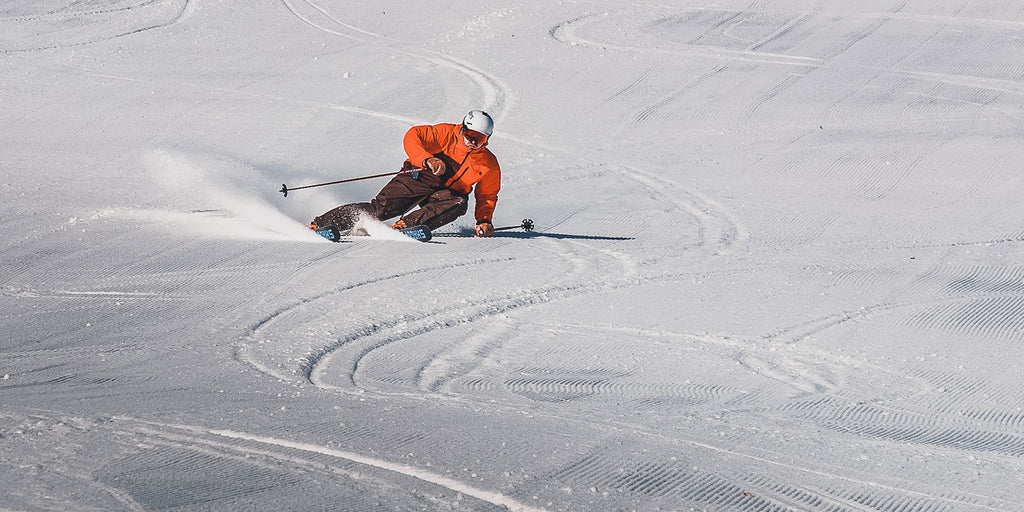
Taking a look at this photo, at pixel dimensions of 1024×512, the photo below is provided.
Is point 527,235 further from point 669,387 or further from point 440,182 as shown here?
point 669,387

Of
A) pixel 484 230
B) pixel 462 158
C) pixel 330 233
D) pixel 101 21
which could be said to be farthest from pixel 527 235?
A: pixel 101 21

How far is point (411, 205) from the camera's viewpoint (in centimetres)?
939

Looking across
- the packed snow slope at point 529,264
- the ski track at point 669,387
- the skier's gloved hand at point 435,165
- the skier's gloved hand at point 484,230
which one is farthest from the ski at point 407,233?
the ski track at point 669,387

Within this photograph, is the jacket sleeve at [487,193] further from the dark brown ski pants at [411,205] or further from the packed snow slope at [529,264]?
the packed snow slope at [529,264]

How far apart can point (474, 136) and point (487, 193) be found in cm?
51

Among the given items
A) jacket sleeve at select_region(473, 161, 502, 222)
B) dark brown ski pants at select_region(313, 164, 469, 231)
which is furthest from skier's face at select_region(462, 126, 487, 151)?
dark brown ski pants at select_region(313, 164, 469, 231)

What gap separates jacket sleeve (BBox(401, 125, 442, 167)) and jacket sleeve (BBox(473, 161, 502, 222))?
0.47 m

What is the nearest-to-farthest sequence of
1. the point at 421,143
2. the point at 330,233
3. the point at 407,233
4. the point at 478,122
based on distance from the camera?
1. the point at 330,233
2. the point at 407,233
3. the point at 478,122
4. the point at 421,143

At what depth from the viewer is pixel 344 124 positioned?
12.6 metres

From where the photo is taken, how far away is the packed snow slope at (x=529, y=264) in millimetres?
4277

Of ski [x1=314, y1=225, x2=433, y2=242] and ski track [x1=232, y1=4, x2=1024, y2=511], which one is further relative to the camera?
ski [x1=314, y1=225, x2=433, y2=242]

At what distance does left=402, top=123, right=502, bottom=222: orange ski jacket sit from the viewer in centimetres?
922

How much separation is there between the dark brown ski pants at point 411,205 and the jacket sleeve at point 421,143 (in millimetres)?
167

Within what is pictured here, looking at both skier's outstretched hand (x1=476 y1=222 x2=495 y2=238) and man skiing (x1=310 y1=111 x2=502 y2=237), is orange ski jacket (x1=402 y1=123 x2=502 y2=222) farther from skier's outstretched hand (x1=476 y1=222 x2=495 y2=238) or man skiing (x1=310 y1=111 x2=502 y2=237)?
skier's outstretched hand (x1=476 y1=222 x2=495 y2=238)
